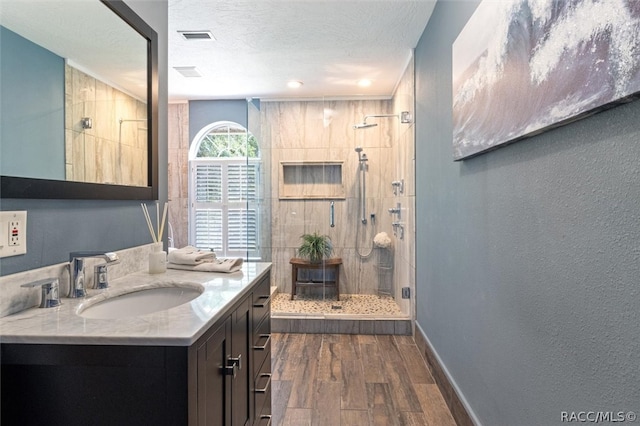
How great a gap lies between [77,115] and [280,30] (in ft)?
5.90

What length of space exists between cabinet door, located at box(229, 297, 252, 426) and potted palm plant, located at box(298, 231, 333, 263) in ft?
8.79

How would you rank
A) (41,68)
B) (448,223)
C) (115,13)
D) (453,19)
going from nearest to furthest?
(41,68) < (115,13) < (453,19) < (448,223)

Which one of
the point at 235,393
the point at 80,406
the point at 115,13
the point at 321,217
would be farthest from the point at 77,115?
the point at 321,217

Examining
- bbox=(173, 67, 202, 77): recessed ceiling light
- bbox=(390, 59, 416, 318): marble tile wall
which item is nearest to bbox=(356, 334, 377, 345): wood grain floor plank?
bbox=(390, 59, 416, 318): marble tile wall

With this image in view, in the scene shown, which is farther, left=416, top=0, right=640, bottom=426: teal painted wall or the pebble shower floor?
the pebble shower floor

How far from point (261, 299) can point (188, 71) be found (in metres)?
2.74

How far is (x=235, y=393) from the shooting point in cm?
127

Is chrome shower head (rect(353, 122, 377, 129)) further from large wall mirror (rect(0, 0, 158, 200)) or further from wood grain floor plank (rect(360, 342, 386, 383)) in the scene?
large wall mirror (rect(0, 0, 158, 200))

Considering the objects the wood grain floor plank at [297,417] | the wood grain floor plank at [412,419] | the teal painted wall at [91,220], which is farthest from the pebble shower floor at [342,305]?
the teal painted wall at [91,220]

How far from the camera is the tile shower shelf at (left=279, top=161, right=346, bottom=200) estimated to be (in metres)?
4.23

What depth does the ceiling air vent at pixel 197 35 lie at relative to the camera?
2.69m

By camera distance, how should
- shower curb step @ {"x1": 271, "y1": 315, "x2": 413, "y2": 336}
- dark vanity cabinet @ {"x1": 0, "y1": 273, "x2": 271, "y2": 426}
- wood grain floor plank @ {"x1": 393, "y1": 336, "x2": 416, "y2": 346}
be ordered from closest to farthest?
dark vanity cabinet @ {"x1": 0, "y1": 273, "x2": 271, "y2": 426} < wood grain floor plank @ {"x1": 393, "y1": 336, "x2": 416, "y2": 346} < shower curb step @ {"x1": 271, "y1": 315, "x2": 413, "y2": 336}

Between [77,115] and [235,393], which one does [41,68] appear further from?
[235,393]

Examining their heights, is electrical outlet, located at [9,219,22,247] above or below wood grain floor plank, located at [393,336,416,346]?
above
